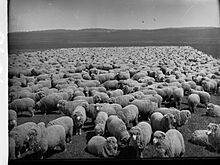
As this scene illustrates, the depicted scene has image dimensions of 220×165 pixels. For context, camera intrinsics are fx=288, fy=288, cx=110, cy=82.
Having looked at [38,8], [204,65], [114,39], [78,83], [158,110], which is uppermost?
[38,8]

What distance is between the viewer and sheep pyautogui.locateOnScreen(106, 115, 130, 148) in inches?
70.0

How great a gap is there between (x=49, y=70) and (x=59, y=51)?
144 mm

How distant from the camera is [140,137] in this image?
1778 millimetres

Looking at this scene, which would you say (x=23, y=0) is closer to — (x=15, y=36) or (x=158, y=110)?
(x=15, y=36)

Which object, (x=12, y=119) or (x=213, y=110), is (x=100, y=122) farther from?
(x=213, y=110)

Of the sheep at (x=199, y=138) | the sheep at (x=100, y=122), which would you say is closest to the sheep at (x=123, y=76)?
the sheep at (x=100, y=122)

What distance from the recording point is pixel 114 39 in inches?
75.0

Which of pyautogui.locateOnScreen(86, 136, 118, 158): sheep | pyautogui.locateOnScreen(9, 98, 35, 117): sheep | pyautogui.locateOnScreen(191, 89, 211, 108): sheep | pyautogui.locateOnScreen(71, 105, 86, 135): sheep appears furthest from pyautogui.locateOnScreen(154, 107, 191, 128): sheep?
pyautogui.locateOnScreen(9, 98, 35, 117): sheep

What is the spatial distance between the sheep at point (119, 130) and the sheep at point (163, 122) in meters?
0.18

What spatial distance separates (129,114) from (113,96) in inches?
6.3

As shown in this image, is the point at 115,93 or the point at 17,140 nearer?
the point at 17,140

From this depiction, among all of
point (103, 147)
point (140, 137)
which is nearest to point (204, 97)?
point (140, 137)

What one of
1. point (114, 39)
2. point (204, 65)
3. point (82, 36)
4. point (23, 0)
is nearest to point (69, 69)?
point (82, 36)

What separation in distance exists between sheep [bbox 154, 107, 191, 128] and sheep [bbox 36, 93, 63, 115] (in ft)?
2.14
